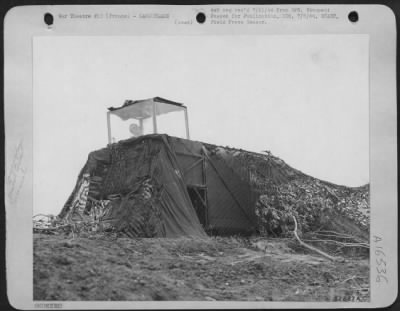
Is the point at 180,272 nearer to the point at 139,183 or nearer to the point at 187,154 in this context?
the point at 139,183

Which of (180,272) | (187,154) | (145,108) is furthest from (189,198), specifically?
(145,108)

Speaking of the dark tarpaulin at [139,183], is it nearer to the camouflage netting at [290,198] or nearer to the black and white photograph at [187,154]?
the black and white photograph at [187,154]

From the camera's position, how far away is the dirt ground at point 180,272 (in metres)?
4.22

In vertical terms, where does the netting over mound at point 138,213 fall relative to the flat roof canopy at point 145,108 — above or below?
below

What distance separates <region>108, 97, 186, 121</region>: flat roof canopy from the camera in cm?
437

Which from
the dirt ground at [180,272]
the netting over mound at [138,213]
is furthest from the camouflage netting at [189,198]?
the dirt ground at [180,272]

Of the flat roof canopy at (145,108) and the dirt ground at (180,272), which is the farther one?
the flat roof canopy at (145,108)

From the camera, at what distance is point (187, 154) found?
4500mm

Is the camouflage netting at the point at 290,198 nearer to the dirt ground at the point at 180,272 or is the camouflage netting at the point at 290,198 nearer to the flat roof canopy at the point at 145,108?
the dirt ground at the point at 180,272

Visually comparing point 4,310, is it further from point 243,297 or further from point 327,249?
point 327,249

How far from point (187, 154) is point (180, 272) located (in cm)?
72

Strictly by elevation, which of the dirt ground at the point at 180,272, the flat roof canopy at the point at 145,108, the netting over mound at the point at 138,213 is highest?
the flat roof canopy at the point at 145,108

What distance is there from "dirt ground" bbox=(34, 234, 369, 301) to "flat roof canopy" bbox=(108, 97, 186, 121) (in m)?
0.75

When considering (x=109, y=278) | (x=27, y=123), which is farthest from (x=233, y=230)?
(x=27, y=123)
